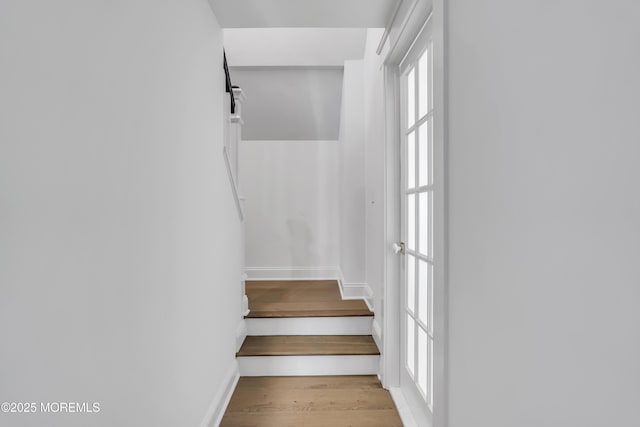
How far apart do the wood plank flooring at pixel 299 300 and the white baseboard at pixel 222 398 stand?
437 millimetres

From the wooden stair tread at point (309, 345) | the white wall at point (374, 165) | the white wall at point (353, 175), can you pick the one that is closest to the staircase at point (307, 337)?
the wooden stair tread at point (309, 345)

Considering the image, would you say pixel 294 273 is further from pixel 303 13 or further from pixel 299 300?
pixel 303 13

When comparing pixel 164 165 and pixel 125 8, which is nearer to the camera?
pixel 125 8

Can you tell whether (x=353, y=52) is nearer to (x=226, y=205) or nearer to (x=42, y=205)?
(x=226, y=205)

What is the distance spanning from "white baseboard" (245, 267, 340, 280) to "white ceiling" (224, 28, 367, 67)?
2181mm

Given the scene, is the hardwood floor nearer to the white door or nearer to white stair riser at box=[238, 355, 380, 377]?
white stair riser at box=[238, 355, 380, 377]

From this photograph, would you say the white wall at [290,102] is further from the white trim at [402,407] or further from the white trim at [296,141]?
the white trim at [402,407]

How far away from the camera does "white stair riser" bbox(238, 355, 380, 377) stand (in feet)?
7.32

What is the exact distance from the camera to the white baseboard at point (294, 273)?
3924 millimetres
